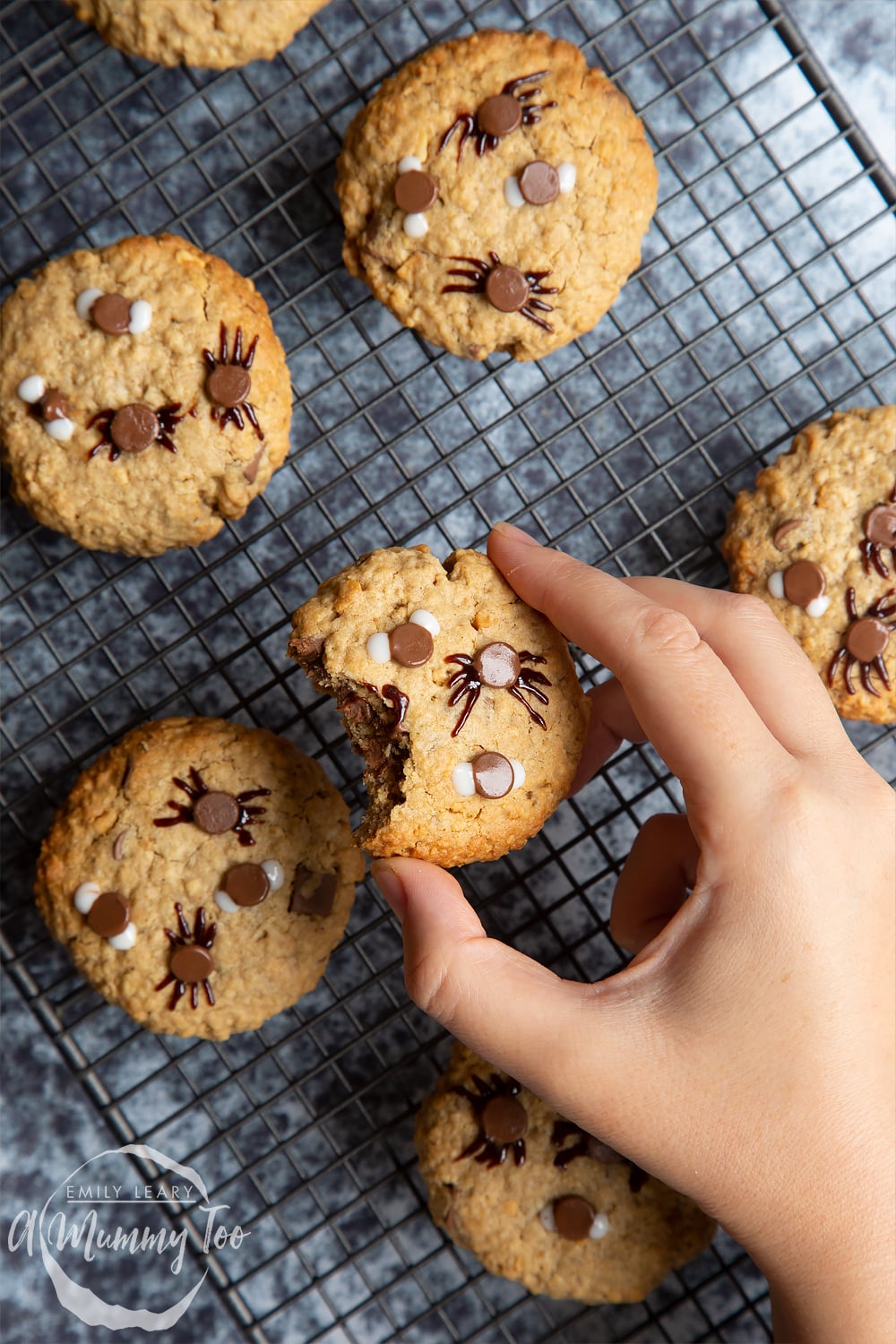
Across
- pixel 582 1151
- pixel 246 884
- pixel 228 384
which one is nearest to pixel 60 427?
pixel 228 384

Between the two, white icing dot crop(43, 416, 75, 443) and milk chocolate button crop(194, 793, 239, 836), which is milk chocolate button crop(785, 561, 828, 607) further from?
white icing dot crop(43, 416, 75, 443)

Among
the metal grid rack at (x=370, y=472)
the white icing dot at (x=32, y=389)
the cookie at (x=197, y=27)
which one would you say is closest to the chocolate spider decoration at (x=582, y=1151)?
the metal grid rack at (x=370, y=472)

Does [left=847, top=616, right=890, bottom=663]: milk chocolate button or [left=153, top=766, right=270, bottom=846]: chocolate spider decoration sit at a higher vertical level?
[left=153, top=766, right=270, bottom=846]: chocolate spider decoration

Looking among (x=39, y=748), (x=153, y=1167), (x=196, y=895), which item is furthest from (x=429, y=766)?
(x=153, y=1167)

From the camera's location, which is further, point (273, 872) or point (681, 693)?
point (273, 872)

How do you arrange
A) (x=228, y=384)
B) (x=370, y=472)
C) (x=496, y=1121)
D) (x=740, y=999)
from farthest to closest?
(x=370, y=472), (x=496, y=1121), (x=228, y=384), (x=740, y=999)

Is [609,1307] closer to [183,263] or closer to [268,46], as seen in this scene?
[183,263]

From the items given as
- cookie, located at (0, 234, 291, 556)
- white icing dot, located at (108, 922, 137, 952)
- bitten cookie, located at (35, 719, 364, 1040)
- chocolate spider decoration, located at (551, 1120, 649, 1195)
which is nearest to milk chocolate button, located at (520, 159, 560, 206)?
cookie, located at (0, 234, 291, 556)

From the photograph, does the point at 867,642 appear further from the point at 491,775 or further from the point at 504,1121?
the point at 504,1121
